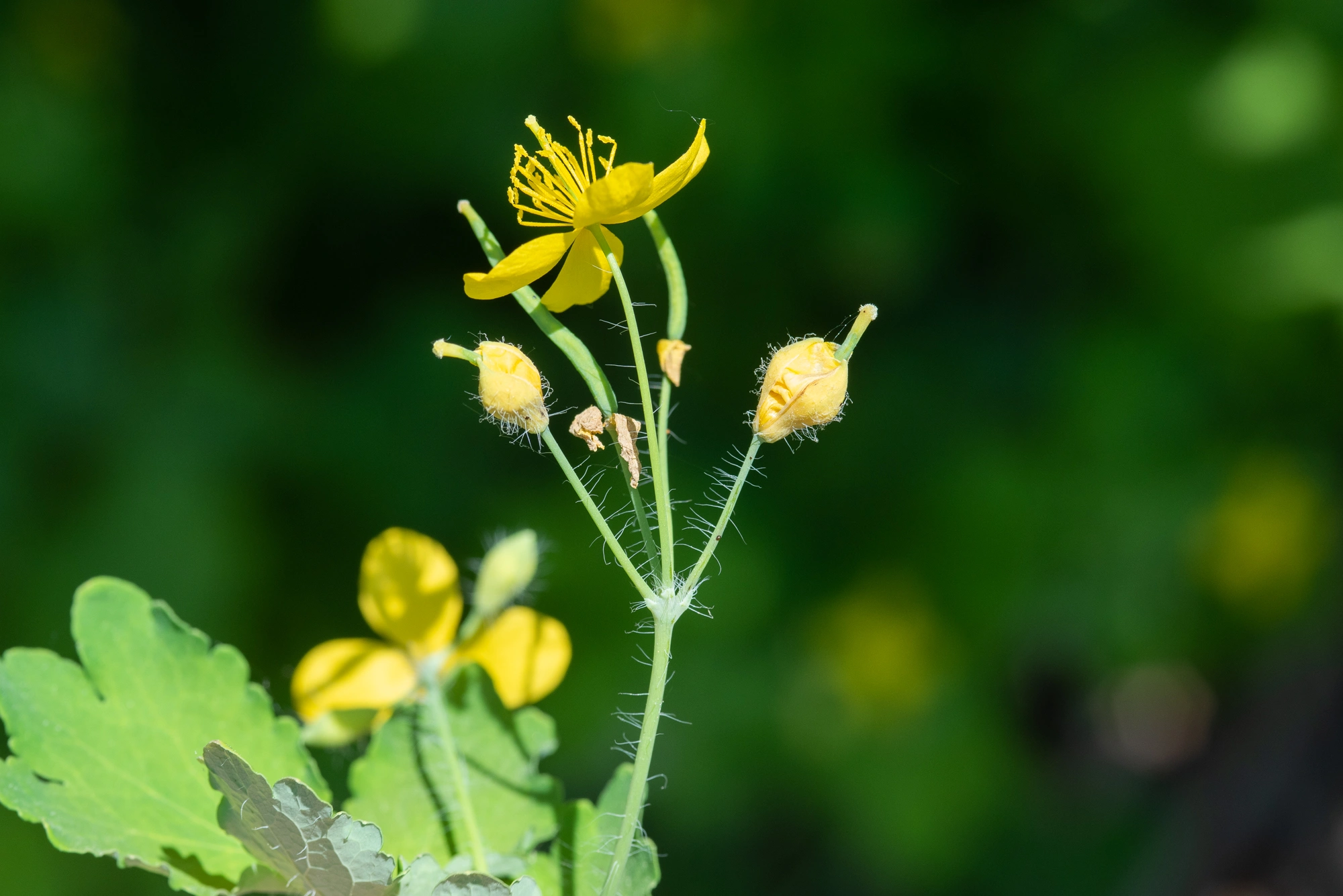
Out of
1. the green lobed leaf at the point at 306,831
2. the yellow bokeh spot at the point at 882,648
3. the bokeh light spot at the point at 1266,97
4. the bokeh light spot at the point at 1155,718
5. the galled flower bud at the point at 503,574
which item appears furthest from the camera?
the bokeh light spot at the point at 1155,718

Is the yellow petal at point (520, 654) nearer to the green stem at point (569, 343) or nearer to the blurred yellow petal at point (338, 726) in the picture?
the blurred yellow petal at point (338, 726)

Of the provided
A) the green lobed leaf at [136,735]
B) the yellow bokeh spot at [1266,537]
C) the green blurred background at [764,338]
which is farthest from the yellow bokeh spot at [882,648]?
the green lobed leaf at [136,735]

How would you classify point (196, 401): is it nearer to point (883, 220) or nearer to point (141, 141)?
point (141, 141)

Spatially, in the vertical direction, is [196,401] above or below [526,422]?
below

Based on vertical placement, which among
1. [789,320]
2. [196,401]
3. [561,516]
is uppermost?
[789,320]

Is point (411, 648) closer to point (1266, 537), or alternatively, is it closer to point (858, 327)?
point (858, 327)

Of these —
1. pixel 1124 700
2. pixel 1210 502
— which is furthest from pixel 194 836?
pixel 1124 700

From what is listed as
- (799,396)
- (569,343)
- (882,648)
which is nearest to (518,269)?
(569,343)
